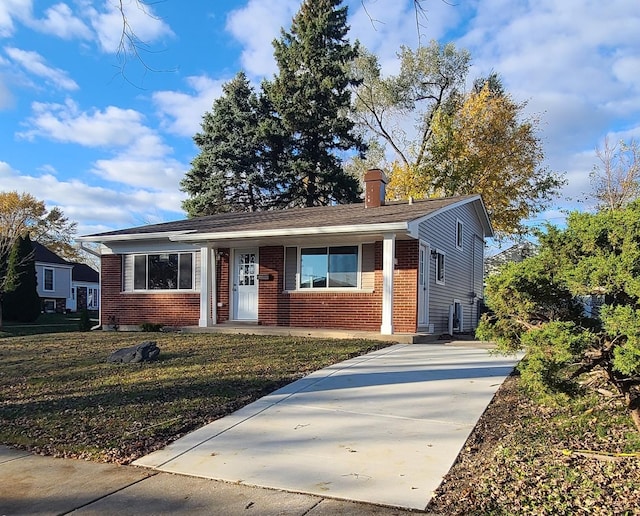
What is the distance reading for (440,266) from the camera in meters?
13.9

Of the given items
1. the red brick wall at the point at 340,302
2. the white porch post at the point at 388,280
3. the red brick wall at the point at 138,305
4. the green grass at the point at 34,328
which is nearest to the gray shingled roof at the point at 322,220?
the white porch post at the point at 388,280

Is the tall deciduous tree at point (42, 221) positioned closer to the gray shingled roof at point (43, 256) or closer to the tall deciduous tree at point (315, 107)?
the gray shingled roof at point (43, 256)

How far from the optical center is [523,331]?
4.40 metres

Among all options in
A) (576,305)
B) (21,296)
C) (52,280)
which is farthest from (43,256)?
(576,305)

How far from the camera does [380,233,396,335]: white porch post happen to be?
37.1 ft

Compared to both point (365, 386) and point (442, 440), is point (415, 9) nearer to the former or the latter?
point (442, 440)

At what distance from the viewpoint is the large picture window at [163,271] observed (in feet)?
48.3

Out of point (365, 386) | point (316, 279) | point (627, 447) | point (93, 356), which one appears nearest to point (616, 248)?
point (627, 447)

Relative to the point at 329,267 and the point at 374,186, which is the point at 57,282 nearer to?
the point at 374,186

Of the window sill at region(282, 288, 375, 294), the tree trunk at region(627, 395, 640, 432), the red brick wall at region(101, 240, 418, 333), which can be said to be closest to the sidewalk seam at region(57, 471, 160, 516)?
the tree trunk at region(627, 395, 640, 432)

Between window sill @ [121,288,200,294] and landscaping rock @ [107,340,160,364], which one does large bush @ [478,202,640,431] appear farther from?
window sill @ [121,288,200,294]

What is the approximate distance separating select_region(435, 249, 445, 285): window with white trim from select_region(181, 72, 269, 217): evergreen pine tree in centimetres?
1614

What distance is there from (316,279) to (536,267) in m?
8.90

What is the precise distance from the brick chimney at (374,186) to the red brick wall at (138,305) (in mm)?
5506
